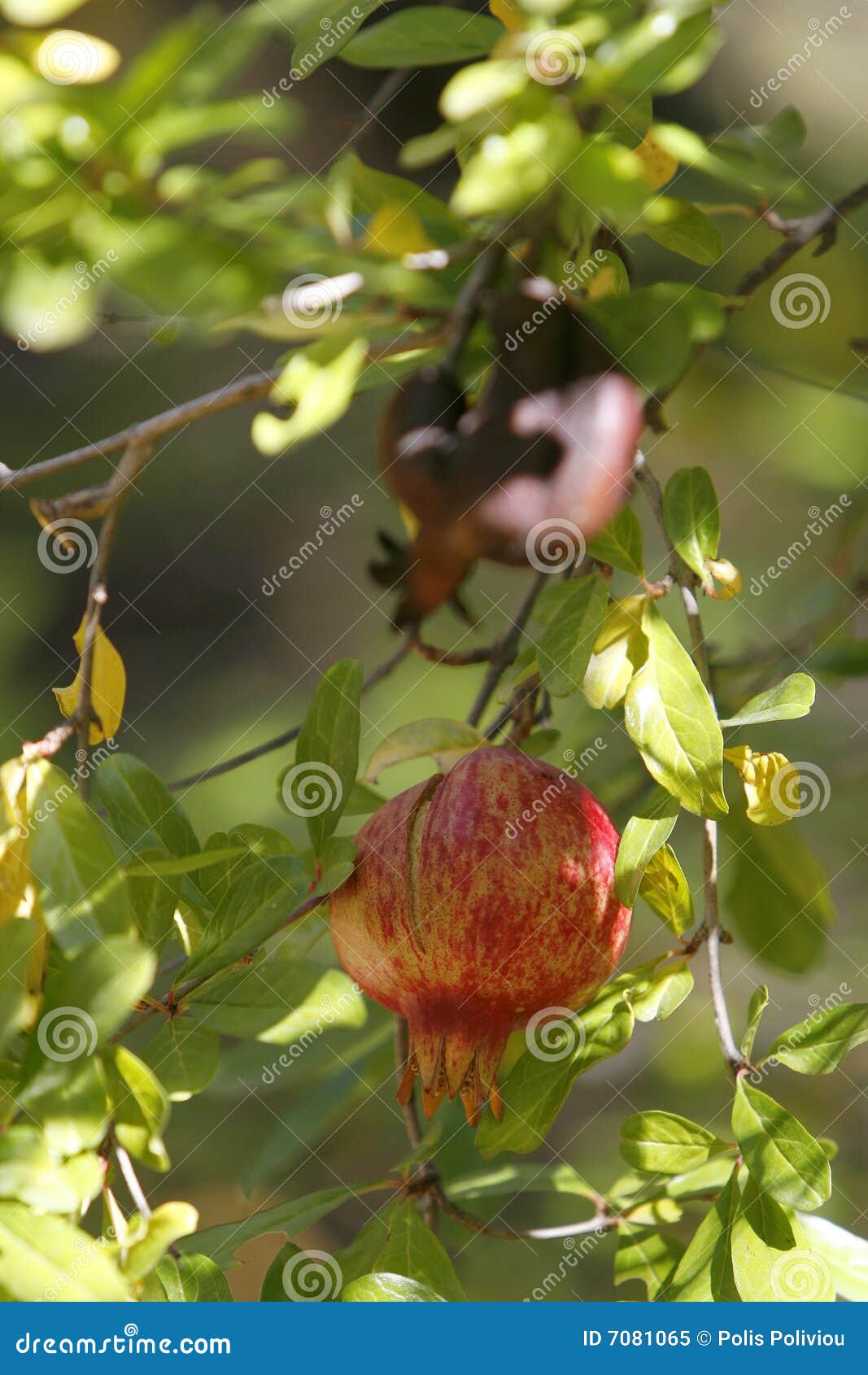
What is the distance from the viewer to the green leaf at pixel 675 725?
666 mm

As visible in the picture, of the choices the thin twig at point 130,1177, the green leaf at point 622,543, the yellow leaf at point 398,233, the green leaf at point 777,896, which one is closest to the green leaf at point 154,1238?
the thin twig at point 130,1177

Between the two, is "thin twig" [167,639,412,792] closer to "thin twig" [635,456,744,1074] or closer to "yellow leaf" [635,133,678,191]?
"thin twig" [635,456,744,1074]

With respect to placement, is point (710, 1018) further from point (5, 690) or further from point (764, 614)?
point (5, 690)

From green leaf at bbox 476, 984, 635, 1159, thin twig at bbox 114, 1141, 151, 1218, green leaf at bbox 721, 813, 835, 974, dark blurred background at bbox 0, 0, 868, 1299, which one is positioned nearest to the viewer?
thin twig at bbox 114, 1141, 151, 1218

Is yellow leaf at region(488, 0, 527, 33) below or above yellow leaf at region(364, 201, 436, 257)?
above

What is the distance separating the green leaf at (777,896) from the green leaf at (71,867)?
0.64m

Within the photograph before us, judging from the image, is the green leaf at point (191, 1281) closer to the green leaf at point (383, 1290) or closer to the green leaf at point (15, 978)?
the green leaf at point (383, 1290)

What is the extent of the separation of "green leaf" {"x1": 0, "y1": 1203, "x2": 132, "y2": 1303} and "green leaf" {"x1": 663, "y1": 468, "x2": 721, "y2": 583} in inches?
19.4

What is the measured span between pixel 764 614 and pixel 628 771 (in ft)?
1.49

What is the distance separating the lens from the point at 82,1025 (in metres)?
0.58

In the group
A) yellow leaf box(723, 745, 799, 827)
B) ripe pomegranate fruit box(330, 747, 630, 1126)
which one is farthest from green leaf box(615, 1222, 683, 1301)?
yellow leaf box(723, 745, 799, 827)

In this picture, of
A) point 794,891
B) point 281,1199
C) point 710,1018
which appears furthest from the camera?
point 710,1018

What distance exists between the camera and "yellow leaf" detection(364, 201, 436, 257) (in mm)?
728

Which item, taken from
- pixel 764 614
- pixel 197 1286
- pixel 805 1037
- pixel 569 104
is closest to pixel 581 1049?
pixel 805 1037
